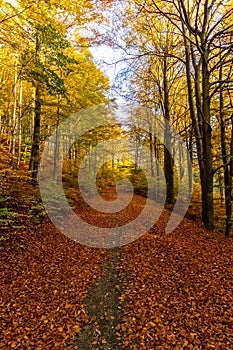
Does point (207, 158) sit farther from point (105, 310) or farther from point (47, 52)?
point (47, 52)

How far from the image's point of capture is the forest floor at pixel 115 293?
3523 mm

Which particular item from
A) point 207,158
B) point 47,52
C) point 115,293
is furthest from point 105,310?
point 47,52

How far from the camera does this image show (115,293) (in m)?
4.72

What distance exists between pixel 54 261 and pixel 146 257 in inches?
103

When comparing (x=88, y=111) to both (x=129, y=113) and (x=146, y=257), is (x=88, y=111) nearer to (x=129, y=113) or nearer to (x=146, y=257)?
(x=129, y=113)

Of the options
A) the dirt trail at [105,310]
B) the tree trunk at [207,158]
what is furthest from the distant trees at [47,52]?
the dirt trail at [105,310]

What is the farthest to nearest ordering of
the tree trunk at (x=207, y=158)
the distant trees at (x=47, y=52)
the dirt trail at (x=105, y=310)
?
the tree trunk at (x=207, y=158) < the distant trees at (x=47, y=52) < the dirt trail at (x=105, y=310)

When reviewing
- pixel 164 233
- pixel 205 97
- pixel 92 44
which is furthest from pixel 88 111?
pixel 164 233

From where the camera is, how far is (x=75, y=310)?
4.21m

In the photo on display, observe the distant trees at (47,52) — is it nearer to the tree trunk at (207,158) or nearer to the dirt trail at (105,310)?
the tree trunk at (207,158)

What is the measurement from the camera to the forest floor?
352cm

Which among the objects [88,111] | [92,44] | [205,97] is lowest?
[205,97]

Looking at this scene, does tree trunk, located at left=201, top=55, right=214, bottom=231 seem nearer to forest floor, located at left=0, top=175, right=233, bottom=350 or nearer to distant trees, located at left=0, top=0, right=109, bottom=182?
forest floor, located at left=0, top=175, right=233, bottom=350

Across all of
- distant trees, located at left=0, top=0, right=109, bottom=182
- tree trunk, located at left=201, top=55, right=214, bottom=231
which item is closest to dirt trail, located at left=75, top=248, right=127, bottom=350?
tree trunk, located at left=201, top=55, right=214, bottom=231
